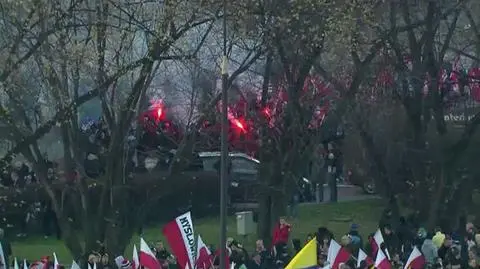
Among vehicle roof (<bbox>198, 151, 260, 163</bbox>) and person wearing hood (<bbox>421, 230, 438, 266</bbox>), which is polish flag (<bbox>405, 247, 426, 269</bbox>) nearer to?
person wearing hood (<bbox>421, 230, 438, 266</bbox>)

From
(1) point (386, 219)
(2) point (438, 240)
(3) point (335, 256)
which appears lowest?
(3) point (335, 256)

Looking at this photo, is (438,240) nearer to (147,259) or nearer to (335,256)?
(335,256)

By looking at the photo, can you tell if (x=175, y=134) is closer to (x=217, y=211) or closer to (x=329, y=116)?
(x=217, y=211)

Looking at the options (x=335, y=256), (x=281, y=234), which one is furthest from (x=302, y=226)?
(x=335, y=256)

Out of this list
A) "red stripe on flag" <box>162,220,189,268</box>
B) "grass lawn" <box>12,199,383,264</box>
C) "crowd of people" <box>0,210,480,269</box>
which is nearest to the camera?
"red stripe on flag" <box>162,220,189,268</box>

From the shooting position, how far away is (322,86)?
92.0 ft

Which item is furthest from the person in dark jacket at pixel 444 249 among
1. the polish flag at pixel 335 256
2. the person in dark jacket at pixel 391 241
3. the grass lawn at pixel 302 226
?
the grass lawn at pixel 302 226

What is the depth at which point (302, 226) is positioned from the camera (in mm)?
31172

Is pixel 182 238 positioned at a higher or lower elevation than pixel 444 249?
higher

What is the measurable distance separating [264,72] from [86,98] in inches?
191

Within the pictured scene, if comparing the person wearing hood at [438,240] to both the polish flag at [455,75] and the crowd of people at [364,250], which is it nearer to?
the crowd of people at [364,250]

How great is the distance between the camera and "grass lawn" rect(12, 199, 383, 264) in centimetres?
2847

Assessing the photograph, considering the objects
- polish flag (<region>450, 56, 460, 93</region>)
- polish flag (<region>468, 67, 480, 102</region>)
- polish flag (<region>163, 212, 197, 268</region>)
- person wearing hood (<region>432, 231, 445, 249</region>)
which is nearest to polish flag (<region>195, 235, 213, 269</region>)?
polish flag (<region>163, 212, 197, 268</region>)

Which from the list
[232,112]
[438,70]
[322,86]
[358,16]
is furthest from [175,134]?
[358,16]
